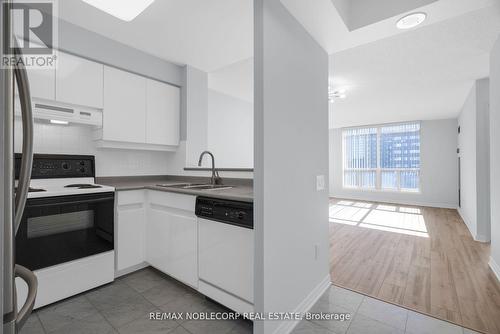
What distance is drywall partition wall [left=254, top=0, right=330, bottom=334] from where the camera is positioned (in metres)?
1.32

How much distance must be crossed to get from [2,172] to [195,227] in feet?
4.58

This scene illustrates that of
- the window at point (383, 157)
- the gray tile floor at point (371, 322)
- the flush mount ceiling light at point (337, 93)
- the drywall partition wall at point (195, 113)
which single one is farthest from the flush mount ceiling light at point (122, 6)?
the window at point (383, 157)

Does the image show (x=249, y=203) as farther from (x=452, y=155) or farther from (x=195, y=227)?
(x=452, y=155)

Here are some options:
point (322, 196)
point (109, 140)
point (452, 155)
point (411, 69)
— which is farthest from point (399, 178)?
point (109, 140)

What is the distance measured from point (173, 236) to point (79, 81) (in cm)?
170

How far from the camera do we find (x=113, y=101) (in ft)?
7.70

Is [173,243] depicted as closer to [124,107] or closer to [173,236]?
[173,236]

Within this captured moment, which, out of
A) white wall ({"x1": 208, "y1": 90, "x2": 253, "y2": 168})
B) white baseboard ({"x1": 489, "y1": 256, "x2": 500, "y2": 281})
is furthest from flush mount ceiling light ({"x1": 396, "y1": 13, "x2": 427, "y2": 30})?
white wall ({"x1": 208, "y1": 90, "x2": 253, "y2": 168})

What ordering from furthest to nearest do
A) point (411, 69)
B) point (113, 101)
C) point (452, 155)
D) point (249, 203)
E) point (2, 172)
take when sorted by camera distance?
point (452, 155), point (411, 69), point (113, 101), point (249, 203), point (2, 172)

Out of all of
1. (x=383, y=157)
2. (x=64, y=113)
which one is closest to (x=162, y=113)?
(x=64, y=113)

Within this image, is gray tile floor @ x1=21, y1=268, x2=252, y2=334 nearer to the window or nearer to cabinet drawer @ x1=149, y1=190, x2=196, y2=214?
cabinet drawer @ x1=149, y1=190, x2=196, y2=214

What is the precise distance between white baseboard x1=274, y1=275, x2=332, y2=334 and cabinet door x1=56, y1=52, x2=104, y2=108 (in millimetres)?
2521

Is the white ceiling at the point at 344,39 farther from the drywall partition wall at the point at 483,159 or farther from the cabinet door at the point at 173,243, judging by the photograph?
the cabinet door at the point at 173,243

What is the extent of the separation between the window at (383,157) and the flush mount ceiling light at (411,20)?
5.81 meters
